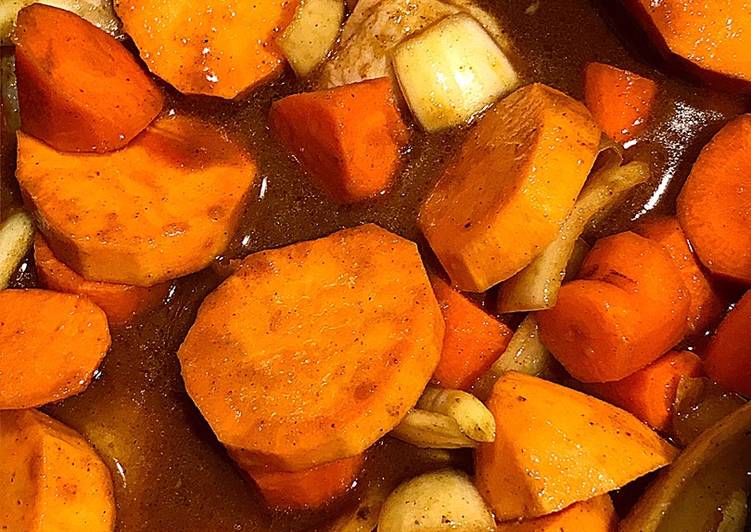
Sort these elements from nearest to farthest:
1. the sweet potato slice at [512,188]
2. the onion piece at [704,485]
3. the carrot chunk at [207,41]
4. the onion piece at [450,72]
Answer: the onion piece at [704,485]
the sweet potato slice at [512,188]
the onion piece at [450,72]
the carrot chunk at [207,41]

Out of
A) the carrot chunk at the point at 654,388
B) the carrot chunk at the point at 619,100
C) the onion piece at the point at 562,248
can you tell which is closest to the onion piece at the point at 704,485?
the carrot chunk at the point at 654,388

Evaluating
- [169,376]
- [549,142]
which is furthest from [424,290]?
[169,376]

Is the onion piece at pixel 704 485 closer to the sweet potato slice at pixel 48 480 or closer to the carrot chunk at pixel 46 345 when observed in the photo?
the sweet potato slice at pixel 48 480

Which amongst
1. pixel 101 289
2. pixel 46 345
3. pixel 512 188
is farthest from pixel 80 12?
pixel 512 188

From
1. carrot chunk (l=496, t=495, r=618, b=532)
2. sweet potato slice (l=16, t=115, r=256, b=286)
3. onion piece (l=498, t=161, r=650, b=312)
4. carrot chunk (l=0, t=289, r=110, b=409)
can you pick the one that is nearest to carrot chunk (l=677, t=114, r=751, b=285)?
onion piece (l=498, t=161, r=650, b=312)

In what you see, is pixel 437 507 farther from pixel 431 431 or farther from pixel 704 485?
pixel 704 485

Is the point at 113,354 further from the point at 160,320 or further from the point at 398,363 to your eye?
the point at 398,363
